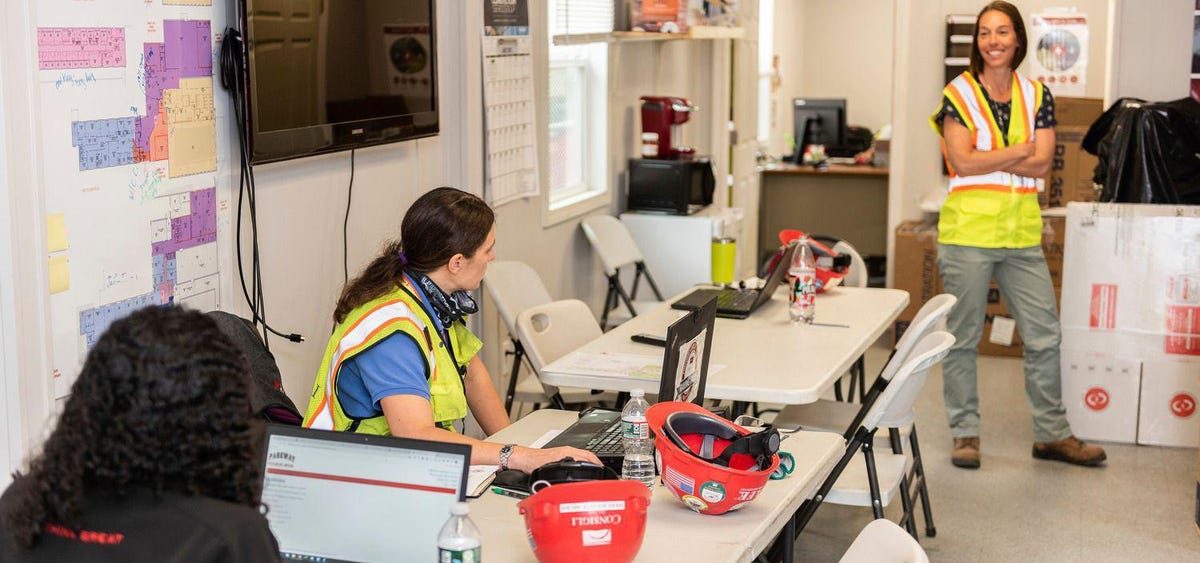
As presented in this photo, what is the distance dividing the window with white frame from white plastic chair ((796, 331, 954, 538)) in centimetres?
256

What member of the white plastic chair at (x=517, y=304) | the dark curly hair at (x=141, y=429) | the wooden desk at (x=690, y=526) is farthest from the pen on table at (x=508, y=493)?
the white plastic chair at (x=517, y=304)

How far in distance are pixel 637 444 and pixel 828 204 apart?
20.4 feet

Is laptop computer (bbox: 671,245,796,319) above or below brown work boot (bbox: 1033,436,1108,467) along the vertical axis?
above

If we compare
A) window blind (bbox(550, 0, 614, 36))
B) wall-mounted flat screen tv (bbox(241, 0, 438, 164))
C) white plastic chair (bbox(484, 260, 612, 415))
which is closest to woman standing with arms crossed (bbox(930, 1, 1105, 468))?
white plastic chair (bbox(484, 260, 612, 415))

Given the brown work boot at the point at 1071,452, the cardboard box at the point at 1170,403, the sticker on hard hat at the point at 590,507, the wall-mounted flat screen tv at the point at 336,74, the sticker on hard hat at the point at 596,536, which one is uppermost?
the wall-mounted flat screen tv at the point at 336,74

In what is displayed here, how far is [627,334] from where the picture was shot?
4.10m

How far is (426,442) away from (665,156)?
4730mm

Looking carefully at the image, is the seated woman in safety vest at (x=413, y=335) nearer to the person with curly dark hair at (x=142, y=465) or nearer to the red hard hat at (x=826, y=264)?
the person with curly dark hair at (x=142, y=465)

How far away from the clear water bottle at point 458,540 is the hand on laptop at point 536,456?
0.65m

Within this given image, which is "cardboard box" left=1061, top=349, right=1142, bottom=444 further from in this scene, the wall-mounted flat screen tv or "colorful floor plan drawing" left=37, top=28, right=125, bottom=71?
"colorful floor plan drawing" left=37, top=28, right=125, bottom=71

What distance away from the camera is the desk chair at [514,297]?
179 inches

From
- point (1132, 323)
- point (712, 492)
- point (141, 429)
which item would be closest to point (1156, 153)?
point (1132, 323)

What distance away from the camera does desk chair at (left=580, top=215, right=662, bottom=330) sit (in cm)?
581

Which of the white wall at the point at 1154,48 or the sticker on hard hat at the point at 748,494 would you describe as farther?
the white wall at the point at 1154,48
